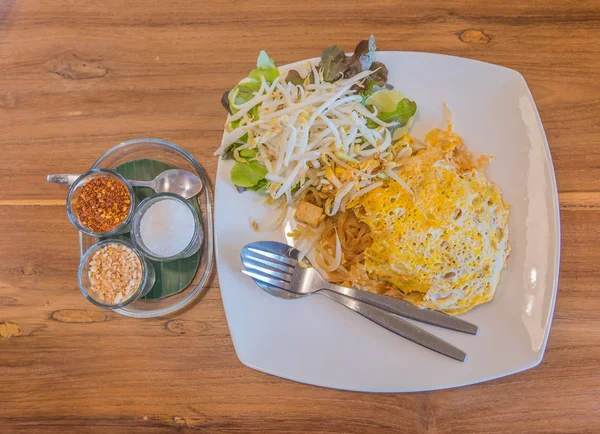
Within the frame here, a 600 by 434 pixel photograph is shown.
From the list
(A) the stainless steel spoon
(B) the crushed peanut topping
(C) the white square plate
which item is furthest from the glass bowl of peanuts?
(C) the white square plate

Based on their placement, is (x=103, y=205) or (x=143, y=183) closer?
(x=103, y=205)

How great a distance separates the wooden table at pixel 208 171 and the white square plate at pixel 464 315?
27 cm

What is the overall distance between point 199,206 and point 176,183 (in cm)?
17

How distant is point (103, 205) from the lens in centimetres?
226

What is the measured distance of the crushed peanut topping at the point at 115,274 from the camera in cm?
221

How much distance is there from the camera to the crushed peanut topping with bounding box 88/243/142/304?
221cm

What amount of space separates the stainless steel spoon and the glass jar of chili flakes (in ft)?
0.42

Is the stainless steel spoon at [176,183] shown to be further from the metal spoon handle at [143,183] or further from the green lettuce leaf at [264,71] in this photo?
the green lettuce leaf at [264,71]

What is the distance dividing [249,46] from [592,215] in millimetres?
2091

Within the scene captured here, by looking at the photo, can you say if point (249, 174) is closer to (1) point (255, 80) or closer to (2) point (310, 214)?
(2) point (310, 214)

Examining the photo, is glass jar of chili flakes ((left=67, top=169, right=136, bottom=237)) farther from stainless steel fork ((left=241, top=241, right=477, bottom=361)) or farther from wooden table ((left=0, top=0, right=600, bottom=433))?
stainless steel fork ((left=241, top=241, right=477, bottom=361))

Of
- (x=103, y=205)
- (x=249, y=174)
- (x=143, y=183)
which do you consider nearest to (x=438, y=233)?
(x=249, y=174)

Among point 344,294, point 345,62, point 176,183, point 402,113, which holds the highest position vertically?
point 345,62

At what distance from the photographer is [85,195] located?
227cm
